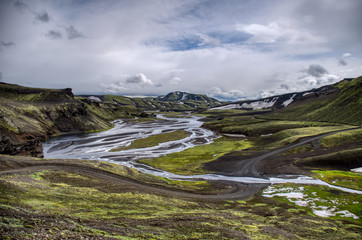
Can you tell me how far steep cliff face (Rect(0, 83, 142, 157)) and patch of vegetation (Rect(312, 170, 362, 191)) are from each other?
90.9 metres

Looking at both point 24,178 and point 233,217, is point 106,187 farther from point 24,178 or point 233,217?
point 233,217

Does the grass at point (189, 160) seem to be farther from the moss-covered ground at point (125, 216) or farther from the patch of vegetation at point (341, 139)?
the patch of vegetation at point (341, 139)

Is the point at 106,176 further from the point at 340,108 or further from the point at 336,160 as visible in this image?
the point at 340,108

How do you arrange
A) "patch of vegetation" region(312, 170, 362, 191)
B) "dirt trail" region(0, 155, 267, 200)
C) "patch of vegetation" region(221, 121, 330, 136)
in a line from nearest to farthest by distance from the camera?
1. "dirt trail" region(0, 155, 267, 200)
2. "patch of vegetation" region(312, 170, 362, 191)
3. "patch of vegetation" region(221, 121, 330, 136)

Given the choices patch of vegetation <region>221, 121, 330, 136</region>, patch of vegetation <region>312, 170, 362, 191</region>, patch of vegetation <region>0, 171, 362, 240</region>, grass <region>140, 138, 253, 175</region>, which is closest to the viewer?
patch of vegetation <region>0, 171, 362, 240</region>

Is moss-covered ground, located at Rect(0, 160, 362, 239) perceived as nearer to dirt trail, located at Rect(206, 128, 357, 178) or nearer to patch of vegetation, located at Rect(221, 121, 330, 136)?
dirt trail, located at Rect(206, 128, 357, 178)

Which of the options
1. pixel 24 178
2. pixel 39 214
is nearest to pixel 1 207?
pixel 39 214

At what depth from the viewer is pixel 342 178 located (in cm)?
5469

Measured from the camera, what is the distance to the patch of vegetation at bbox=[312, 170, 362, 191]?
50169 mm

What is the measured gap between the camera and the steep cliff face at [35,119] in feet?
248

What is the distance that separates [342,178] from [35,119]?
155156 millimetres

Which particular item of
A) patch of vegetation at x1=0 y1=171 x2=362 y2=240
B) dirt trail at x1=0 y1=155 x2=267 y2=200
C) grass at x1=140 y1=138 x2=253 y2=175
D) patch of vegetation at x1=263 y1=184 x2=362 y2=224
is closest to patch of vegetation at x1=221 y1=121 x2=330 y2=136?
grass at x1=140 y1=138 x2=253 y2=175

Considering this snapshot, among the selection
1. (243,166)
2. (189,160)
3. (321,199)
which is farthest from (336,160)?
(189,160)

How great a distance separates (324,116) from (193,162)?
145419 millimetres
